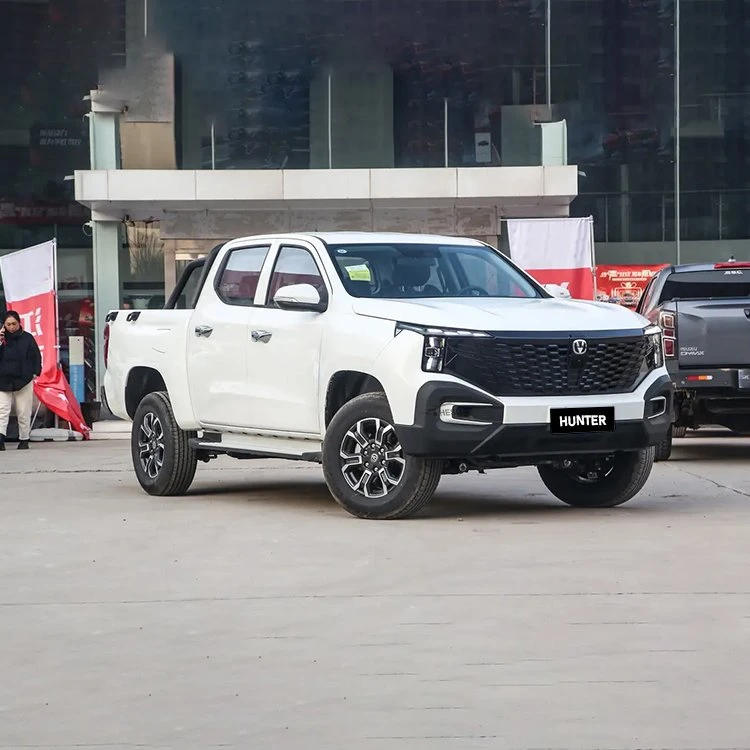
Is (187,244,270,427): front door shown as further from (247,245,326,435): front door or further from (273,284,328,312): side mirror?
(273,284,328,312): side mirror

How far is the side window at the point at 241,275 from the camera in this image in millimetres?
12203

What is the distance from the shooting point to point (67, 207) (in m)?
31.1

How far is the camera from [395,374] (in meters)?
10.5

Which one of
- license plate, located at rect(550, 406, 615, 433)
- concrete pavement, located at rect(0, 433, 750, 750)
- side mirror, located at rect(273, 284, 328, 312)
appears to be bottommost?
concrete pavement, located at rect(0, 433, 750, 750)

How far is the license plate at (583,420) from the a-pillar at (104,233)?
53.2 ft

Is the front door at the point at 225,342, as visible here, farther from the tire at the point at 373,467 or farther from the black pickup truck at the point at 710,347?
the black pickup truck at the point at 710,347

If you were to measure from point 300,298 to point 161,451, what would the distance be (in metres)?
2.22

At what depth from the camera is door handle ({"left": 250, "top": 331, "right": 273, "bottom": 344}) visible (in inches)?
458

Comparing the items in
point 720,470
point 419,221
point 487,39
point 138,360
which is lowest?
point 720,470

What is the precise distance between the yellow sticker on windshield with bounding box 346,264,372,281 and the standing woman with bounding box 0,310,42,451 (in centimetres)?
1073

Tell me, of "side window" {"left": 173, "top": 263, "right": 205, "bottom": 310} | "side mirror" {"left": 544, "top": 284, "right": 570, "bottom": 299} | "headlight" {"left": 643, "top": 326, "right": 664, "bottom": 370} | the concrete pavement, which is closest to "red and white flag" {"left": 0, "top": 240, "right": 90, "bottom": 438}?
"side window" {"left": 173, "top": 263, "right": 205, "bottom": 310}

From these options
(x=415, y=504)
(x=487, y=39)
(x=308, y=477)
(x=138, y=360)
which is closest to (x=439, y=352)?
(x=415, y=504)

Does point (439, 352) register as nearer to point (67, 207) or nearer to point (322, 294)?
point (322, 294)

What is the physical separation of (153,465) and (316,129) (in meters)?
15.7
